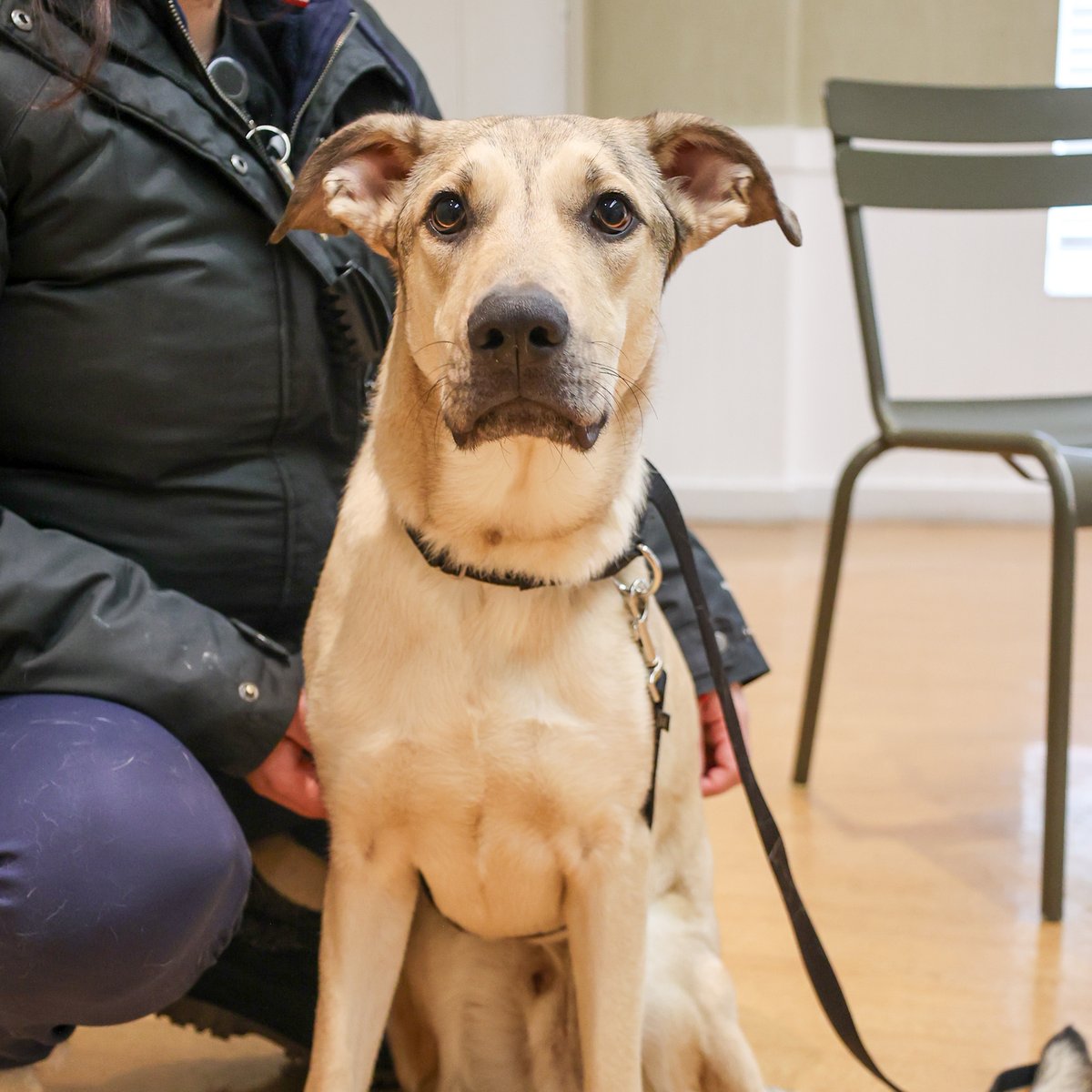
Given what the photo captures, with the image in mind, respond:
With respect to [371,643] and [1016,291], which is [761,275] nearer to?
[1016,291]

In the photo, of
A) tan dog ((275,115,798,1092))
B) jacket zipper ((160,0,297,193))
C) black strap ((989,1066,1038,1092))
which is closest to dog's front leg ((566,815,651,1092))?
tan dog ((275,115,798,1092))

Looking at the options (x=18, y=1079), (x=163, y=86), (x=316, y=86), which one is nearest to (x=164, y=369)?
(x=163, y=86)

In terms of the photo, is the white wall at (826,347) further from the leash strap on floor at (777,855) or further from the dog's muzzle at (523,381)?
the dog's muzzle at (523,381)

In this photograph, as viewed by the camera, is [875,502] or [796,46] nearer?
[796,46]

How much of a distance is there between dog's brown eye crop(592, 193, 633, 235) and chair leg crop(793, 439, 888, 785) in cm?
123

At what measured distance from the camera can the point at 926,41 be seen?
198 inches

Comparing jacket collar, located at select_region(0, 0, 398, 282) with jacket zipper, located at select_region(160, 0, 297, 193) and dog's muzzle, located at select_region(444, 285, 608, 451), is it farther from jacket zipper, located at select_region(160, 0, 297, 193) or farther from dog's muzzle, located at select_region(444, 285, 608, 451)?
dog's muzzle, located at select_region(444, 285, 608, 451)

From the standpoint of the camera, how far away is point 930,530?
202 inches

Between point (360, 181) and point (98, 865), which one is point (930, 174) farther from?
point (98, 865)

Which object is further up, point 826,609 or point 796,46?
point 796,46

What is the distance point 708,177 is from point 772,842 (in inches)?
29.8

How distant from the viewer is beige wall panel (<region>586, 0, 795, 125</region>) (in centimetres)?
496

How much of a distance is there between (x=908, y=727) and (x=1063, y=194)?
3.91 feet

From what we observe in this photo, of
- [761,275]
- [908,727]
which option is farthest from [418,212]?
[761,275]
